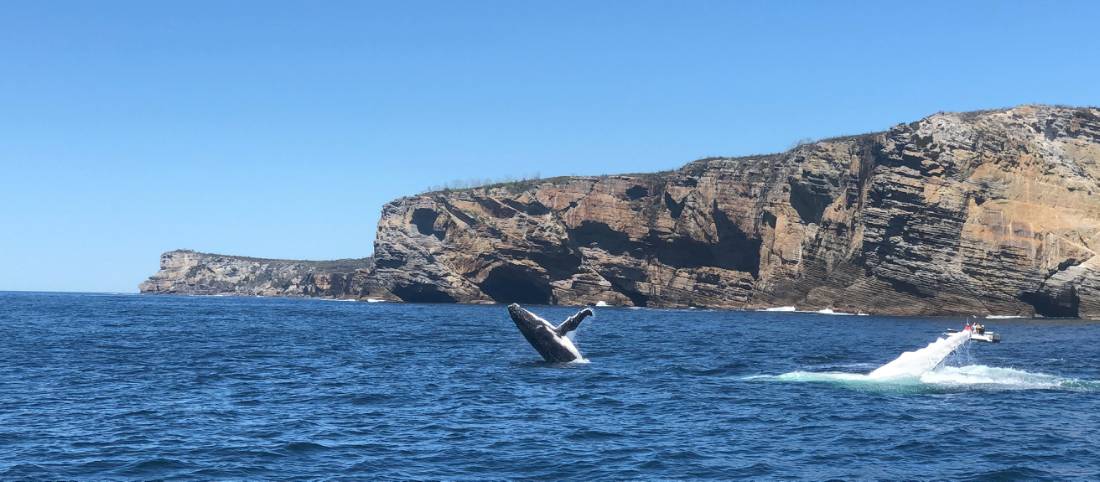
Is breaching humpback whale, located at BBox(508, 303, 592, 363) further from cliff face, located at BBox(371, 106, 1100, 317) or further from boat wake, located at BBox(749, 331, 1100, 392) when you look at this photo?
cliff face, located at BBox(371, 106, 1100, 317)

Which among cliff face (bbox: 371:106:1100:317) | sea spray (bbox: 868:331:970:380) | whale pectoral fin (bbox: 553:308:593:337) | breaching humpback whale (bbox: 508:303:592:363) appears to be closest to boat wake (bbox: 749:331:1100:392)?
sea spray (bbox: 868:331:970:380)

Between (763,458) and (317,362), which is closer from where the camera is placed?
(763,458)

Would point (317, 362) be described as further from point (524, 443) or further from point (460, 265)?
point (460, 265)

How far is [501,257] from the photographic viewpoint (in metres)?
137

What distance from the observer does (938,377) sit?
115 feet

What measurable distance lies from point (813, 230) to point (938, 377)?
3385 inches

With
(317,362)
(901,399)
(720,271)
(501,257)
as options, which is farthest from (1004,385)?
(501,257)

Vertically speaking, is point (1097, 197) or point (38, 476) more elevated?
point (1097, 197)

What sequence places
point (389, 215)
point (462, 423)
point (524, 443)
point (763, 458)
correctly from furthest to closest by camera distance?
point (389, 215), point (462, 423), point (524, 443), point (763, 458)

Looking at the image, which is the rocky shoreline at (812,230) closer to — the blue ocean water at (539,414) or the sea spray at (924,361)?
the blue ocean water at (539,414)

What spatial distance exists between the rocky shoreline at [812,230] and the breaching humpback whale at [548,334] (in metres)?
68.0

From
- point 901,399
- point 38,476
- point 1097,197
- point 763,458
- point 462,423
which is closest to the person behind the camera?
point 38,476

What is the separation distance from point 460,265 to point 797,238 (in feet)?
164

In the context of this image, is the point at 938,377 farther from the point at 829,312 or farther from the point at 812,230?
the point at 812,230
